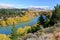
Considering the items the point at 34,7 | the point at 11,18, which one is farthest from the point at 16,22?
the point at 34,7

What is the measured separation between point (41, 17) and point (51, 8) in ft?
1.27

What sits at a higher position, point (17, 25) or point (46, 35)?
point (17, 25)

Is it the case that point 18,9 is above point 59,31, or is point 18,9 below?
above

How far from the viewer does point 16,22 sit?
7684mm

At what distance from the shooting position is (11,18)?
7.66 meters

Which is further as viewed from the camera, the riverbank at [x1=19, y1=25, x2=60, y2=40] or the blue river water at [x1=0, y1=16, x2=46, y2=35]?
the riverbank at [x1=19, y1=25, x2=60, y2=40]

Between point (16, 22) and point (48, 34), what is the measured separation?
0.96m

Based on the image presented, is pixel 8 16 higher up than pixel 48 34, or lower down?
higher up

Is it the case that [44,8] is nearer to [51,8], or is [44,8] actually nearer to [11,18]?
[51,8]

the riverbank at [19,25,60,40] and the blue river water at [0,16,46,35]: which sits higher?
the blue river water at [0,16,46,35]

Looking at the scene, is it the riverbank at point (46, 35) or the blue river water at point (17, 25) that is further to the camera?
A: the riverbank at point (46, 35)

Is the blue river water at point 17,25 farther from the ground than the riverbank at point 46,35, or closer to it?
farther from the ground

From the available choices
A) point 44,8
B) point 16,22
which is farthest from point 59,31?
point 16,22

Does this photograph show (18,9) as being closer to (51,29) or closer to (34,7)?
(34,7)
